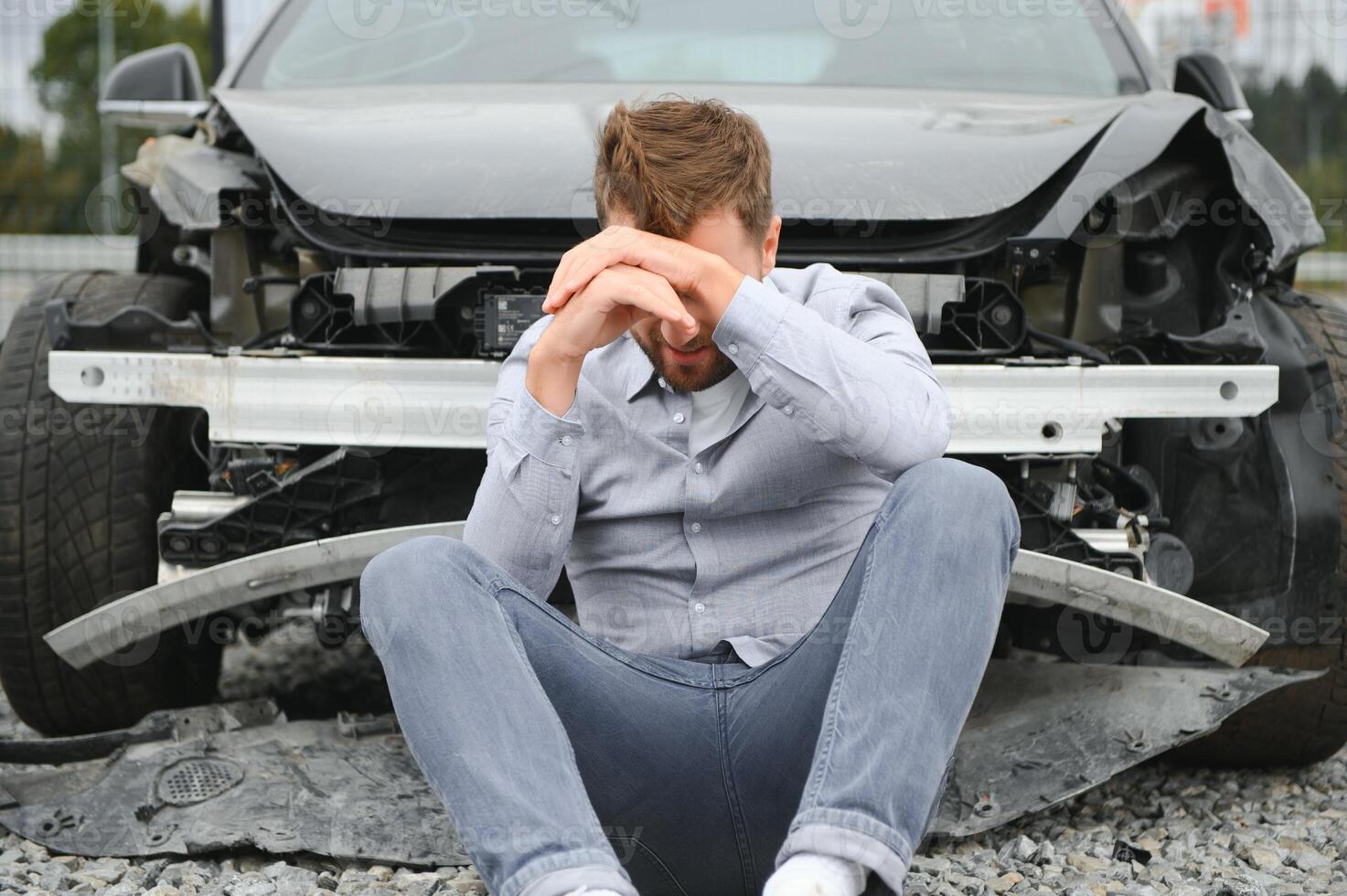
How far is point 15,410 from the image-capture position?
3121 mm

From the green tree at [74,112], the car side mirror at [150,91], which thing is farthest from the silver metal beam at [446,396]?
the green tree at [74,112]

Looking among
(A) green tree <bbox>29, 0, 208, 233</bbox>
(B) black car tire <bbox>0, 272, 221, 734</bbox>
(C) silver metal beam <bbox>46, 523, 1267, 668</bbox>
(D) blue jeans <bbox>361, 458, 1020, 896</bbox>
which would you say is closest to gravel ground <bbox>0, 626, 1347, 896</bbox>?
(C) silver metal beam <bbox>46, 523, 1267, 668</bbox>

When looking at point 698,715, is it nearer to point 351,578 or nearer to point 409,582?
point 409,582

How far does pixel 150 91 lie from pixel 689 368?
2525mm

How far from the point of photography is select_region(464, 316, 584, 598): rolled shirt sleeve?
206cm

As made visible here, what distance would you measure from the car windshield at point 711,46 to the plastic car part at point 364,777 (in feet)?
4.97

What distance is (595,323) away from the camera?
6.48 ft

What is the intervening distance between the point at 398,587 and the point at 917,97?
6.80 ft

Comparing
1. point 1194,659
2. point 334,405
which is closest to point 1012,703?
point 1194,659

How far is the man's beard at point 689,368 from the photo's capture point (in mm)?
2104

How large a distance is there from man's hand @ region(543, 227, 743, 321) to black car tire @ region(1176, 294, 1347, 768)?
5.36 feet

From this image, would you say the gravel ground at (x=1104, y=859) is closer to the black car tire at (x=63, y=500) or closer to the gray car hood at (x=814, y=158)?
the black car tire at (x=63, y=500)

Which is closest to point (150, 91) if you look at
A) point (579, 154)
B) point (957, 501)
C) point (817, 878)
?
point (579, 154)

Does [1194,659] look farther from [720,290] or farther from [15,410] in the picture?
[15,410]
